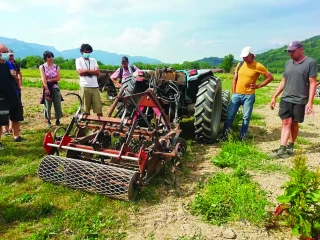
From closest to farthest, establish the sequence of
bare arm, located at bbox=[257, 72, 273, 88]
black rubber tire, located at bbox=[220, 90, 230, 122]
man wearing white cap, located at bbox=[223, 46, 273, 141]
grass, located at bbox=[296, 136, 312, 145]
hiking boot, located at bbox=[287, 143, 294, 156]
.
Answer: hiking boot, located at bbox=[287, 143, 294, 156] → man wearing white cap, located at bbox=[223, 46, 273, 141] → bare arm, located at bbox=[257, 72, 273, 88] → grass, located at bbox=[296, 136, 312, 145] → black rubber tire, located at bbox=[220, 90, 230, 122]

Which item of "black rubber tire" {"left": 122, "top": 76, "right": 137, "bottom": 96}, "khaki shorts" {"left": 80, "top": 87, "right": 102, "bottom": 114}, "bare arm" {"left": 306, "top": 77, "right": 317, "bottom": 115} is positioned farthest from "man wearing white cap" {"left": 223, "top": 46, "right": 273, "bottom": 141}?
"khaki shorts" {"left": 80, "top": 87, "right": 102, "bottom": 114}

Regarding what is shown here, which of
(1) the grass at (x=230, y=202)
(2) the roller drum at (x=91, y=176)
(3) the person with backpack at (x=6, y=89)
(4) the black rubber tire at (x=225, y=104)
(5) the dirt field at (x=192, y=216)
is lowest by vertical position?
(5) the dirt field at (x=192, y=216)

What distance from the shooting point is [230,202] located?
331cm

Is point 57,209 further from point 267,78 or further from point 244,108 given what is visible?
point 267,78

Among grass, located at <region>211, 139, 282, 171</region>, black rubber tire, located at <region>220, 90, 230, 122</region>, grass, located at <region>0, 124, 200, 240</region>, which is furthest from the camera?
black rubber tire, located at <region>220, 90, 230, 122</region>

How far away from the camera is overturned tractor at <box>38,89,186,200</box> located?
329 centimetres

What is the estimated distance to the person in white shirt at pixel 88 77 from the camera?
5703 millimetres

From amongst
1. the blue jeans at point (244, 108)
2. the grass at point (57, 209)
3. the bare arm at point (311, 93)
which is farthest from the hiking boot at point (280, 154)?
the grass at point (57, 209)

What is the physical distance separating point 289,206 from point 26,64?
6736cm

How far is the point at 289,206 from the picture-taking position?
2889mm

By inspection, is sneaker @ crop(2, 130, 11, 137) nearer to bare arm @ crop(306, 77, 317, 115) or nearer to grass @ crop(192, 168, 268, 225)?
grass @ crop(192, 168, 268, 225)

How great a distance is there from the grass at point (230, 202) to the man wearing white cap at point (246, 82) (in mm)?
2014

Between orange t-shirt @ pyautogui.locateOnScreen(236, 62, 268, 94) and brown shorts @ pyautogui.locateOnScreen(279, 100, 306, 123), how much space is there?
2.25 ft

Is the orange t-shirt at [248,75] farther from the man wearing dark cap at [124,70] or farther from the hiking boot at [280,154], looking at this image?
the man wearing dark cap at [124,70]
